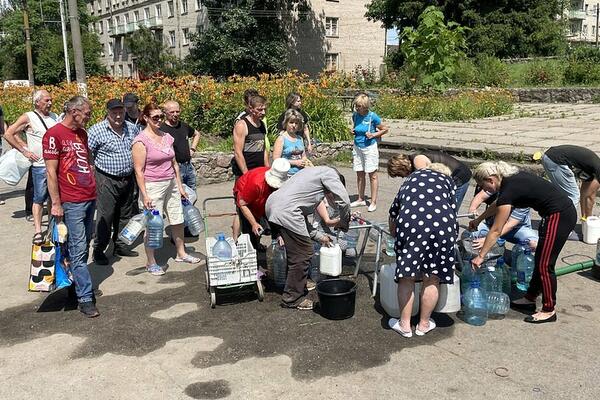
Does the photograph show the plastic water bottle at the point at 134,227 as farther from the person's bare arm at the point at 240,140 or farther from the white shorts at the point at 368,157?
the white shorts at the point at 368,157

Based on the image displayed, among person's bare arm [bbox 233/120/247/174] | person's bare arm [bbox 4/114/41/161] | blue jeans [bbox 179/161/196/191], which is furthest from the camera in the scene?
person's bare arm [bbox 4/114/41/161]

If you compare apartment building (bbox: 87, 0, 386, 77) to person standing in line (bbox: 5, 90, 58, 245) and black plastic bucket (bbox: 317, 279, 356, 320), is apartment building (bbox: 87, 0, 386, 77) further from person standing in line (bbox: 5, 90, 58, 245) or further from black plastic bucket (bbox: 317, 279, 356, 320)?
black plastic bucket (bbox: 317, 279, 356, 320)

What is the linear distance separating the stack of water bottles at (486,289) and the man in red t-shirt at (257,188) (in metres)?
1.83

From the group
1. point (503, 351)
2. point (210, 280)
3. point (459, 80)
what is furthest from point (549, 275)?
point (459, 80)

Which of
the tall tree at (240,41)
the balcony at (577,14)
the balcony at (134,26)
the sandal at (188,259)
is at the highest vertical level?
the balcony at (577,14)

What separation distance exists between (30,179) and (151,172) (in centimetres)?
356

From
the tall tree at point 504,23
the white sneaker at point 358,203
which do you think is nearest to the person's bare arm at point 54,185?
the white sneaker at point 358,203

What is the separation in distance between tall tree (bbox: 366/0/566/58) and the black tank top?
31330mm

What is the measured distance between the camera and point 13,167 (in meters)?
8.34

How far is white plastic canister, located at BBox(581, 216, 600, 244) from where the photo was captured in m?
6.35

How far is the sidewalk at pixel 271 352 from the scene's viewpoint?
3629 mm

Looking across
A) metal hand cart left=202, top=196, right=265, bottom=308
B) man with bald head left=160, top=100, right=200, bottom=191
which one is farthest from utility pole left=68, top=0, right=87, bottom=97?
metal hand cart left=202, top=196, right=265, bottom=308

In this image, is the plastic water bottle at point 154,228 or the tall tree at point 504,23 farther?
the tall tree at point 504,23

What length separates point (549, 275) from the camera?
174 inches
